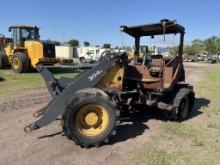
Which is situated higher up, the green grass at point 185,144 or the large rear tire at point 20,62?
the large rear tire at point 20,62

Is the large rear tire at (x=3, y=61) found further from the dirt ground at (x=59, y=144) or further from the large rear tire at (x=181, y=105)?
the large rear tire at (x=181, y=105)

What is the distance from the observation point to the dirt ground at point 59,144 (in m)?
5.08

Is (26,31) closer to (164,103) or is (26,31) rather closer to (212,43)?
(164,103)

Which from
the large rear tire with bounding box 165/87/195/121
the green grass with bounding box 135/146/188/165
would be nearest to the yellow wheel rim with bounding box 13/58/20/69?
the large rear tire with bounding box 165/87/195/121

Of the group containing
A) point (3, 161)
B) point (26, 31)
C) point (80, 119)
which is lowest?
point (3, 161)

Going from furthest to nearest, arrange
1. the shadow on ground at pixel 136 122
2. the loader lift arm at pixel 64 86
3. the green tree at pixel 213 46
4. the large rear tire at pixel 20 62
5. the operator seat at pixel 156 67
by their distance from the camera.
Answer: the green tree at pixel 213 46 < the large rear tire at pixel 20 62 < the operator seat at pixel 156 67 < the shadow on ground at pixel 136 122 < the loader lift arm at pixel 64 86

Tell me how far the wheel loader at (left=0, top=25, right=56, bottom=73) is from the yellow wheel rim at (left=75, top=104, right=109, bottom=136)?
13.2 m

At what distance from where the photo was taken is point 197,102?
414 inches

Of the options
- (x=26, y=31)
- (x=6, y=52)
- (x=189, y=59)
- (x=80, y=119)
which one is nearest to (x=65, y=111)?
(x=80, y=119)

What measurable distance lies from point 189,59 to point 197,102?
5211cm

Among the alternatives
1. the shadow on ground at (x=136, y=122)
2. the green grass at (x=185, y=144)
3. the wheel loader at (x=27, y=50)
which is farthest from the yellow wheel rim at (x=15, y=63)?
the green grass at (x=185, y=144)

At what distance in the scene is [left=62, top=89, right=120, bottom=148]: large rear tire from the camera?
559 cm

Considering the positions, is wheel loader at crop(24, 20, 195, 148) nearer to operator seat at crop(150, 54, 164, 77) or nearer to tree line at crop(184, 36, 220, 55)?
operator seat at crop(150, 54, 164, 77)

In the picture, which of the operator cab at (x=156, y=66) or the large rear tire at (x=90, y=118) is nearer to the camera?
the large rear tire at (x=90, y=118)
